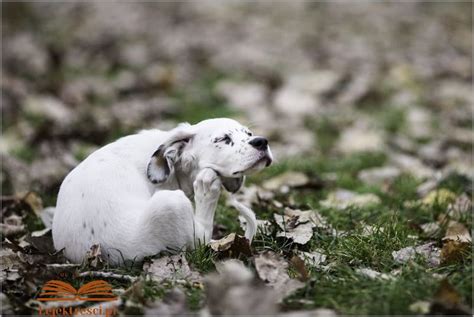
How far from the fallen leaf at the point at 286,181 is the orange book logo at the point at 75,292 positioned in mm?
1973

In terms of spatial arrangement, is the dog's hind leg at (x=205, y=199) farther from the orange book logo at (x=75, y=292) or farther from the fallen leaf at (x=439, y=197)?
the fallen leaf at (x=439, y=197)

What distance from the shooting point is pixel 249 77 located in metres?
7.98

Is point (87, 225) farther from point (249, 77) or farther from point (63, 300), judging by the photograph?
point (249, 77)

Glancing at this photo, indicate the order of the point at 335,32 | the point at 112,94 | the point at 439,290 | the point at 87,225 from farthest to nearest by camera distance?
1. the point at 335,32
2. the point at 112,94
3. the point at 87,225
4. the point at 439,290

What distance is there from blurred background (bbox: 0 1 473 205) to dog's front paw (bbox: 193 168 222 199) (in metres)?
1.86

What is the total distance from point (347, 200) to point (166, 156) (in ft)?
5.62

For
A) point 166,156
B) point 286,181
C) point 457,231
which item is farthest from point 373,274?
point 286,181

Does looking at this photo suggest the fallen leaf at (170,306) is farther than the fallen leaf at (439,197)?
No

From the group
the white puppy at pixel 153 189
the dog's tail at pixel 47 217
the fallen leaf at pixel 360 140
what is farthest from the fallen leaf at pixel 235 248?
the fallen leaf at pixel 360 140

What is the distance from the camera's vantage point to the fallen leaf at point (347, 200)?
163 inches

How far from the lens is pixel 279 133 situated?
6234mm

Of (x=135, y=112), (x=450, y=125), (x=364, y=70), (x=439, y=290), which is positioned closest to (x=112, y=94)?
(x=135, y=112)

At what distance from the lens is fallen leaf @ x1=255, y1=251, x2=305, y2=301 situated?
2.59m

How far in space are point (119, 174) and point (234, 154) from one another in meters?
0.56
